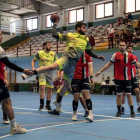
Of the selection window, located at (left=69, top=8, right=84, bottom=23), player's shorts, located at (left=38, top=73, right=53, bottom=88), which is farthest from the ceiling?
player's shorts, located at (left=38, top=73, right=53, bottom=88)

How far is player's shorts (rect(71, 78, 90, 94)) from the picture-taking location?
292 inches

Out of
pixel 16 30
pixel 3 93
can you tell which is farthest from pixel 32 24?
pixel 3 93

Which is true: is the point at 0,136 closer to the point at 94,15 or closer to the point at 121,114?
the point at 121,114

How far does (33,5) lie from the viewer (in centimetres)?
3478

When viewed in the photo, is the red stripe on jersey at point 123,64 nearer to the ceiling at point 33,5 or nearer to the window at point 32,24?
the ceiling at point 33,5

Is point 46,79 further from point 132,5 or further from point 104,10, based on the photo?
point 104,10

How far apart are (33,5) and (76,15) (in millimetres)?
5786

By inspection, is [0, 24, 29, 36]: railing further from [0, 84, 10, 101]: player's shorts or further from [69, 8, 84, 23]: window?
[0, 84, 10, 101]: player's shorts

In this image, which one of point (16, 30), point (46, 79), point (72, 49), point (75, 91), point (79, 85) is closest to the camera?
point (72, 49)

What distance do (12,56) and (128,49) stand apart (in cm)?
2191

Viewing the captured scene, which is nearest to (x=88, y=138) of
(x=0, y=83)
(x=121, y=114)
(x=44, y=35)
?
(x=0, y=83)

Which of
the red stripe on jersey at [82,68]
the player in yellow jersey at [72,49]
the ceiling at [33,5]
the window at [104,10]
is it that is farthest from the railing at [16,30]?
the player in yellow jersey at [72,49]

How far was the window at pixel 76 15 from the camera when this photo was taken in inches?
1241

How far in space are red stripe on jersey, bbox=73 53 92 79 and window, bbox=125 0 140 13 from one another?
1987 cm
